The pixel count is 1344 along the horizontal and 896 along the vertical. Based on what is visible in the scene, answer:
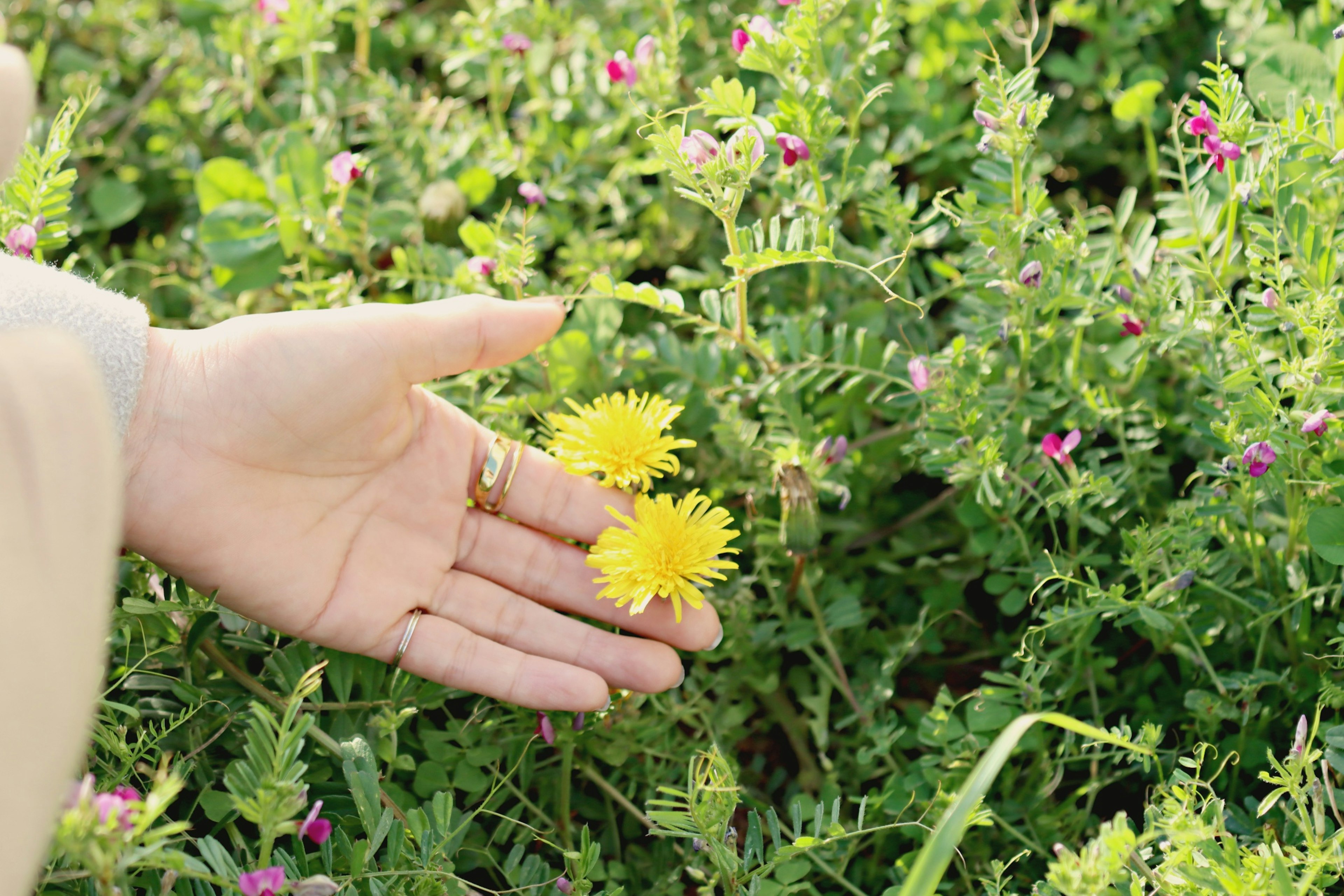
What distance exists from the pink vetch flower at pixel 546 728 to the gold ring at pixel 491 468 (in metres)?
0.35

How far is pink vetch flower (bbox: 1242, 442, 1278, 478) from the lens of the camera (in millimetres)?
1320

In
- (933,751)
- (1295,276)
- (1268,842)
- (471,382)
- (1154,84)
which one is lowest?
(933,751)

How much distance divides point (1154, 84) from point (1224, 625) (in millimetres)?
1010

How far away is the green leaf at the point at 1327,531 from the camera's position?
1344mm

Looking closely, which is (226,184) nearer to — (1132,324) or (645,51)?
A: (645,51)

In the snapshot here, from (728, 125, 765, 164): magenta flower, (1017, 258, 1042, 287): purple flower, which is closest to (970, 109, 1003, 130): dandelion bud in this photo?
(1017, 258, 1042, 287): purple flower

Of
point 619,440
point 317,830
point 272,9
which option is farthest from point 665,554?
point 272,9

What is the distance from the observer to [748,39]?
68.1 inches

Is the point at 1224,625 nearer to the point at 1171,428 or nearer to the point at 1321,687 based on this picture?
the point at 1321,687

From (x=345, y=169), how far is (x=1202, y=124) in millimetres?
1366

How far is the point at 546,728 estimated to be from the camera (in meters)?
1.49

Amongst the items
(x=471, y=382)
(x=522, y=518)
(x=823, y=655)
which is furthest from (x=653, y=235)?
(x=823, y=655)

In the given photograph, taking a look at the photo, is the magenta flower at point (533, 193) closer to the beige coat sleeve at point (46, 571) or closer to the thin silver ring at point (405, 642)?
the thin silver ring at point (405, 642)

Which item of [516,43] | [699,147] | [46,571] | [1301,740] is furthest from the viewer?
[516,43]
